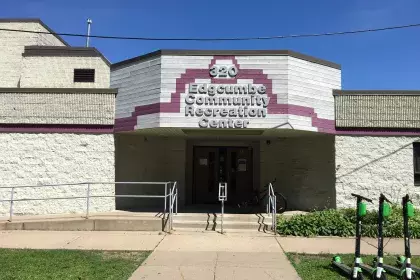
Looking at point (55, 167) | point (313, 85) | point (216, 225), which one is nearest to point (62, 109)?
point (55, 167)

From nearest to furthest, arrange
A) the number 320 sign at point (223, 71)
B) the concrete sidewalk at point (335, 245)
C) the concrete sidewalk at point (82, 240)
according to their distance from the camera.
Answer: the concrete sidewalk at point (335, 245)
the concrete sidewalk at point (82, 240)
the number 320 sign at point (223, 71)

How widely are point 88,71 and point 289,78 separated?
8651 mm

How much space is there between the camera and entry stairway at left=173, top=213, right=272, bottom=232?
1052cm

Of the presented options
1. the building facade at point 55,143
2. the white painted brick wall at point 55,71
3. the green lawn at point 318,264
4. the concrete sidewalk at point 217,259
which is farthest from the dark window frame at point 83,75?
the green lawn at point 318,264

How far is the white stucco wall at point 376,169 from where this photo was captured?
460 inches

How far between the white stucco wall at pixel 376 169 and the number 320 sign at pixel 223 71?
391 centimetres

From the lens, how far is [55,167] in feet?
39.4

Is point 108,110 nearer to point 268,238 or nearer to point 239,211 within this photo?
point 239,211

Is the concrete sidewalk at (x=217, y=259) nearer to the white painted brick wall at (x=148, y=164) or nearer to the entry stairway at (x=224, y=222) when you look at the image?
the entry stairway at (x=224, y=222)

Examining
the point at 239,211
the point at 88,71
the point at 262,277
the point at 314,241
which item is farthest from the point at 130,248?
the point at 88,71

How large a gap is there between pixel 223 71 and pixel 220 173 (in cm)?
465

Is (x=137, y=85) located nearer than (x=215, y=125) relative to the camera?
No

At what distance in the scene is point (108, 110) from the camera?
1216 cm

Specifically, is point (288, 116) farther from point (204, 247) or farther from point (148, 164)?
point (148, 164)
